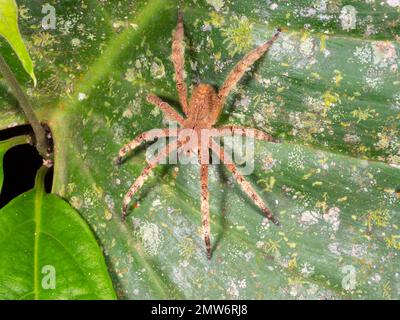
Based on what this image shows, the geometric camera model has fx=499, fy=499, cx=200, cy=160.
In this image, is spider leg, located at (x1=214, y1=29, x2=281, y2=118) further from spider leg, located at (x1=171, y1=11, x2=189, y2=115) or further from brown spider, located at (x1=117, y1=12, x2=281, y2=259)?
spider leg, located at (x1=171, y1=11, x2=189, y2=115)

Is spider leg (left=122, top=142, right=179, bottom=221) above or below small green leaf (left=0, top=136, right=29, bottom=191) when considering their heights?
below

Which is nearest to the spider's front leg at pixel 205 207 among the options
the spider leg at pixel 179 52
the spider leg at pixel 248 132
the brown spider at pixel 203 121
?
the brown spider at pixel 203 121

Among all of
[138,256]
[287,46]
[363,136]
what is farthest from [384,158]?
[138,256]

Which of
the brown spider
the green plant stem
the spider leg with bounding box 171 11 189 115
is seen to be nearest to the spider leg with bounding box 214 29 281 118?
the brown spider

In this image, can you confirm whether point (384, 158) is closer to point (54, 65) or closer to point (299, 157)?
point (299, 157)

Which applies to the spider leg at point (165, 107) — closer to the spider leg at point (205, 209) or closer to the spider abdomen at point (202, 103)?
the spider abdomen at point (202, 103)
